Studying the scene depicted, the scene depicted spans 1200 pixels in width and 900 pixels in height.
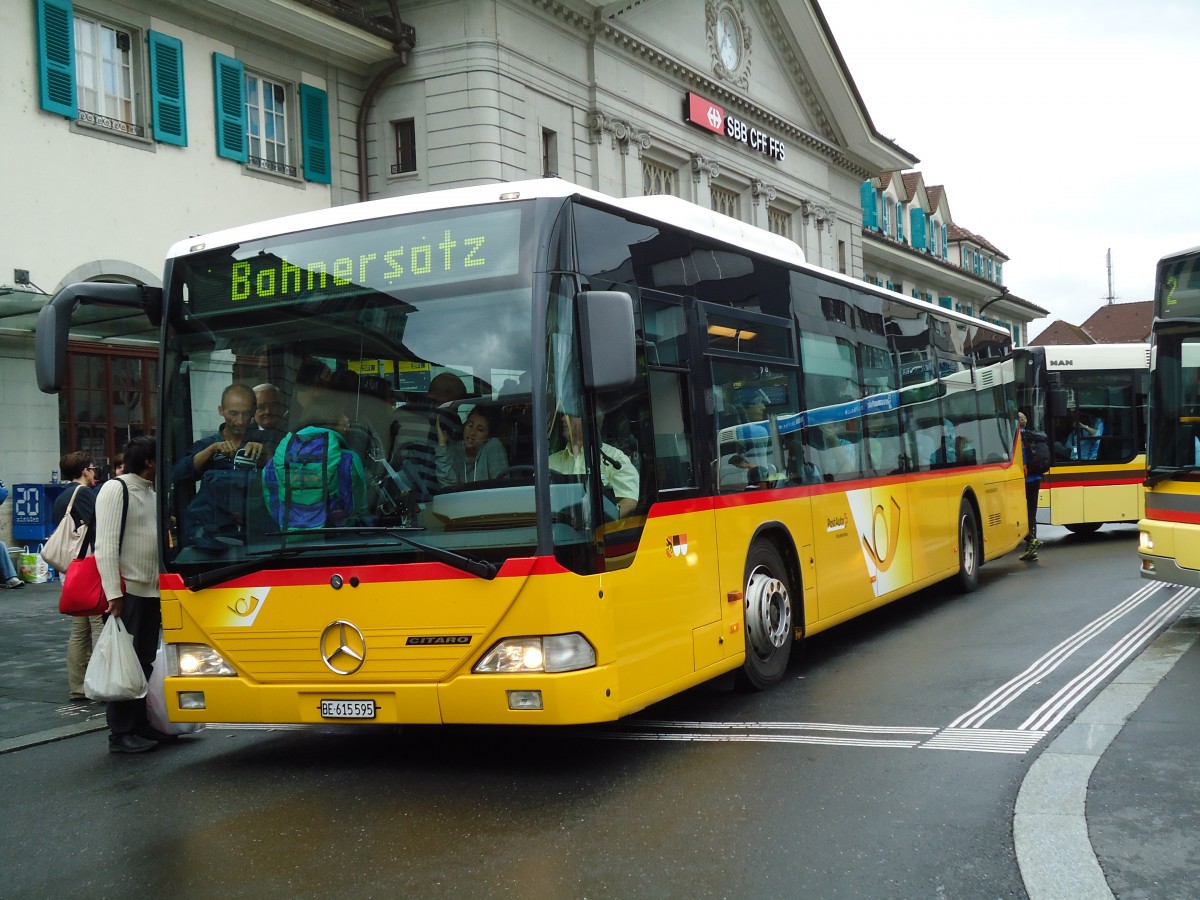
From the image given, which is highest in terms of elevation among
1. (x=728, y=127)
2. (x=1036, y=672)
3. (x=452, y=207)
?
(x=728, y=127)

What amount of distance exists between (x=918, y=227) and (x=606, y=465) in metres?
48.7

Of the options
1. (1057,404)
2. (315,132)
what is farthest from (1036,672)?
(315,132)

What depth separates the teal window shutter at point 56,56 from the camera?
17.5 meters

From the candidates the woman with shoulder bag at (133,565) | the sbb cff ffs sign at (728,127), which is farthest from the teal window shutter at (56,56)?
the sbb cff ffs sign at (728,127)

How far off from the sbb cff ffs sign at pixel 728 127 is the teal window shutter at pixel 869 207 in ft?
38.4

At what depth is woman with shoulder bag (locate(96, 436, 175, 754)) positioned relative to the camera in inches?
302

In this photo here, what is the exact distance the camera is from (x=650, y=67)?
28719 mm

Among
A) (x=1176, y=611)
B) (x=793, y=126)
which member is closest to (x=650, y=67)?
(x=793, y=126)

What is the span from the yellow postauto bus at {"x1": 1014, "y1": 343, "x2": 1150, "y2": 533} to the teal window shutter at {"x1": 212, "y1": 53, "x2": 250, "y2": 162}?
41.7 ft

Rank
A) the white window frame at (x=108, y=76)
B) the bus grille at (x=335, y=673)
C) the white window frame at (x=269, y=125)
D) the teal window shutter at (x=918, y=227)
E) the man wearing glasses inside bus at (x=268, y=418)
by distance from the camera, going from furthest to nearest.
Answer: the teal window shutter at (x=918, y=227), the white window frame at (x=269, y=125), the white window frame at (x=108, y=76), the man wearing glasses inside bus at (x=268, y=418), the bus grille at (x=335, y=673)

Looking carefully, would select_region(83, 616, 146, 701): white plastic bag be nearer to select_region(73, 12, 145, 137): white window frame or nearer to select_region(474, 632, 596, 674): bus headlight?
select_region(474, 632, 596, 674): bus headlight

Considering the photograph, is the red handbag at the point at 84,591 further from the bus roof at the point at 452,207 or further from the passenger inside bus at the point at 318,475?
the bus roof at the point at 452,207

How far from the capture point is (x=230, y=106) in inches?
823

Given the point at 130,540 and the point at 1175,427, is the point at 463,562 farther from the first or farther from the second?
the point at 1175,427
